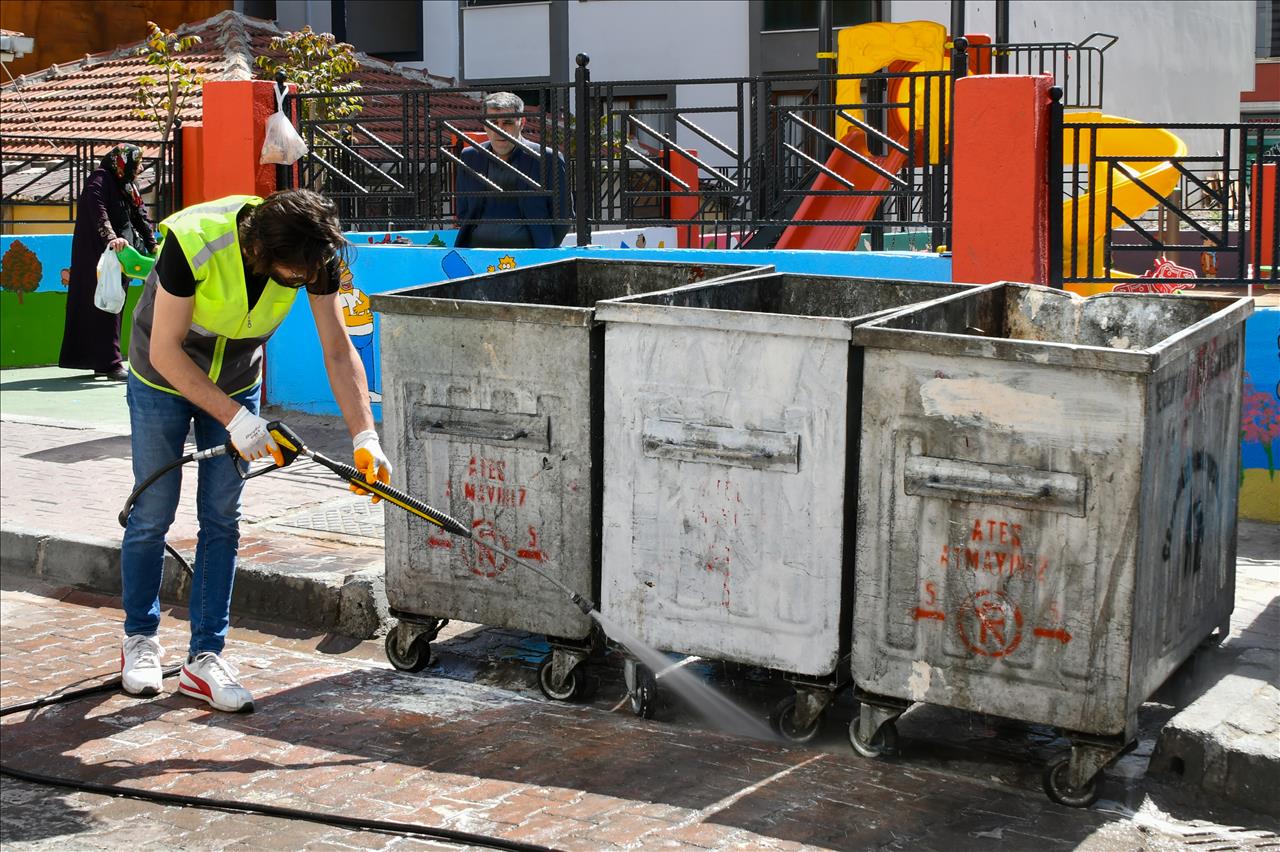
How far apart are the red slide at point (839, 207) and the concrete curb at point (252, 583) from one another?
6492 millimetres

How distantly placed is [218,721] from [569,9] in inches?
1063

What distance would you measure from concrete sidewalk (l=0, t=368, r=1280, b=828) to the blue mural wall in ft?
1.36

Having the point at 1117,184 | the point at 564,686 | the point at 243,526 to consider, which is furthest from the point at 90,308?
the point at 1117,184

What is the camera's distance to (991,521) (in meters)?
4.52

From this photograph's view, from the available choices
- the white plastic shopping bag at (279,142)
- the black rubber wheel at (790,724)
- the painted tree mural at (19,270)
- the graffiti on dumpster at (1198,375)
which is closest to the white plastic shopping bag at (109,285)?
the white plastic shopping bag at (279,142)

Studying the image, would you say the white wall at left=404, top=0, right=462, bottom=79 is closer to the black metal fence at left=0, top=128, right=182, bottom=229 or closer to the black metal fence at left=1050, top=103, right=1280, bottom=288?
the black metal fence at left=0, top=128, right=182, bottom=229

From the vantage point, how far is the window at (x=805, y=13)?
29156mm

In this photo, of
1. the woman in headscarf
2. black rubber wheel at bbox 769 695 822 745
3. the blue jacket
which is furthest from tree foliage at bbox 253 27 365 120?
black rubber wheel at bbox 769 695 822 745

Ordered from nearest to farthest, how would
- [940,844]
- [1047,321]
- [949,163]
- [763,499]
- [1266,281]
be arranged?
[940,844] < [763,499] < [1047,321] < [1266,281] < [949,163]

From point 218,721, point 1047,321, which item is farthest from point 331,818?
point 1047,321

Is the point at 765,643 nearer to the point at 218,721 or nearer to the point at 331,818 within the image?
the point at 331,818

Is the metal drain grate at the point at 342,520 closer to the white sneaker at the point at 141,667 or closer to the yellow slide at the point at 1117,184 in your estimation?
the white sneaker at the point at 141,667

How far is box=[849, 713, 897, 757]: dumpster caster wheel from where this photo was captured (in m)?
4.84

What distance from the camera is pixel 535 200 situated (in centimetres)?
1009
